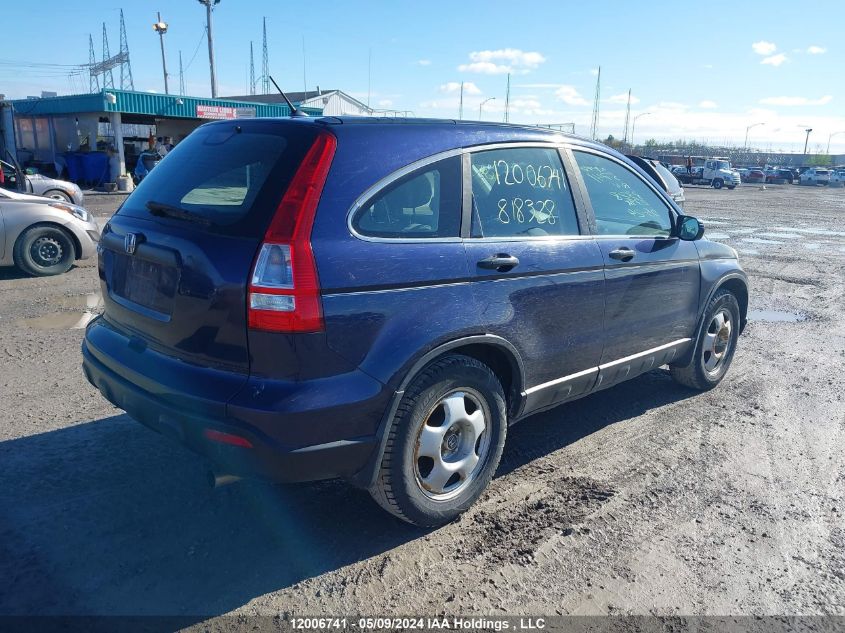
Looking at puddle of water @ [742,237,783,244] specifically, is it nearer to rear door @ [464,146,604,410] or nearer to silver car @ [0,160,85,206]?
rear door @ [464,146,604,410]

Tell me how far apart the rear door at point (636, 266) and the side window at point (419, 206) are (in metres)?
1.13

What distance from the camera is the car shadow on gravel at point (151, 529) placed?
2.80m

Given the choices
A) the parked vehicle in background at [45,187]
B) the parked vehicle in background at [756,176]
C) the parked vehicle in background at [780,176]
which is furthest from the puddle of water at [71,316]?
the parked vehicle in background at [780,176]

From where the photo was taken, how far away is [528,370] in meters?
3.63

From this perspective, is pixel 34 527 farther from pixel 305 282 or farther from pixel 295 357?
pixel 305 282

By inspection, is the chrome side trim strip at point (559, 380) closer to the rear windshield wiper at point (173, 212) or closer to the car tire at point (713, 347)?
the car tire at point (713, 347)

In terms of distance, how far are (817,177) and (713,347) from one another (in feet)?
213

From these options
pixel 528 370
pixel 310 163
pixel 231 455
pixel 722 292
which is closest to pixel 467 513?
pixel 528 370

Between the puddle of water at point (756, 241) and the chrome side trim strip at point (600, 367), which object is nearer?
the chrome side trim strip at point (600, 367)

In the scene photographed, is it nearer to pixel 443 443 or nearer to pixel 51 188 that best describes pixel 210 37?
pixel 51 188

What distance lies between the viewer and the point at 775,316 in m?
8.15

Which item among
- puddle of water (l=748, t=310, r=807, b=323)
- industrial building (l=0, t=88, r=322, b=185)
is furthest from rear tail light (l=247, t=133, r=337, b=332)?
industrial building (l=0, t=88, r=322, b=185)

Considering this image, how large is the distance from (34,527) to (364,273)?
6.47 feet

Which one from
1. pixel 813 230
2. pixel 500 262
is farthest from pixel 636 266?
pixel 813 230
